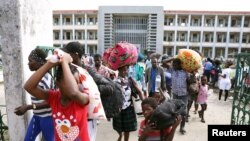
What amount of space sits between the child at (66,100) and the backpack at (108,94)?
0.32 meters

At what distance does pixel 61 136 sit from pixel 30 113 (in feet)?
4.73

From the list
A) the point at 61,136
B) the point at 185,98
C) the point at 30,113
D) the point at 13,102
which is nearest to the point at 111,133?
the point at 185,98

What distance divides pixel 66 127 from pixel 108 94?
1.58ft

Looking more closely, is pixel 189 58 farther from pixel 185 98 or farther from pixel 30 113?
pixel 30 113

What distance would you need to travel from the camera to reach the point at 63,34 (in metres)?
43.5

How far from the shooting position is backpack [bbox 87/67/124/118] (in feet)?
7.28

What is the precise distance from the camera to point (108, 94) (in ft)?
7.32

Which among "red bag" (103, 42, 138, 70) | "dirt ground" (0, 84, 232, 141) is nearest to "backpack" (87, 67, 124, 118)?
"red bag" (103, 42, 138, 70)

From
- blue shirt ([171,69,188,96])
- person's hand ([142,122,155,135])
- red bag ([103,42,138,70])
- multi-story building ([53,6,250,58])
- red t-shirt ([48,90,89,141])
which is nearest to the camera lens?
red t-shirt ([48,90,89,141])

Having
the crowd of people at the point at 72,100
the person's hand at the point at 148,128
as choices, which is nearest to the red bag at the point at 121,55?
the crowd of people at the point at 72,100

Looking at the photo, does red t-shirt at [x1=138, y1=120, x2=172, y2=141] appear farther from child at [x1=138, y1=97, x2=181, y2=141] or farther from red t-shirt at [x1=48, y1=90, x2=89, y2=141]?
red t-shirt at [x1=48, y1=90, x2=89, y2=141]

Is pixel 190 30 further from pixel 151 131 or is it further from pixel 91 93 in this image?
pixel 91 93

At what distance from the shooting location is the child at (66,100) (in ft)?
5.65

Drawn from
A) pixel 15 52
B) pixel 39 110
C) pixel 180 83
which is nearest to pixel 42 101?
pixel 39 110
